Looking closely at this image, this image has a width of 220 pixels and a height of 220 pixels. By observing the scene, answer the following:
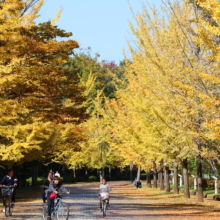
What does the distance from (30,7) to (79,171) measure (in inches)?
1832

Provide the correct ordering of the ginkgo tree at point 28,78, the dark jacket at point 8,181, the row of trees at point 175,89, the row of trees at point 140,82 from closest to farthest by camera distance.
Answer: the row of trees at point 175,89
the row of trees at point 140,82
the ginkgo tree at point 28,78
the dark jacket at point 8,181

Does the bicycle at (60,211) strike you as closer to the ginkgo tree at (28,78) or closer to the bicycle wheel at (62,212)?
the bicycle wheel at (62,212)

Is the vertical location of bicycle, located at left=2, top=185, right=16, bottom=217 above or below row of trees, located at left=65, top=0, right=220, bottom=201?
below

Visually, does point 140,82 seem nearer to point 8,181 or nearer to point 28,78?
point 28,78

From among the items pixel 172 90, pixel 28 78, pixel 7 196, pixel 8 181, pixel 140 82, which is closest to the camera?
pixel 172 90

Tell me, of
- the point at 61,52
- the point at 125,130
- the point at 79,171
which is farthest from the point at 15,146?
the point at 79,171

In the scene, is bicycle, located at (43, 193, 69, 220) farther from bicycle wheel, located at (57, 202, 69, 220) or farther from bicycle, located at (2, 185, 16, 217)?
bicycle, located at (2, 185, 16, 217)

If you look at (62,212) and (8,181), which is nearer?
(62,212)

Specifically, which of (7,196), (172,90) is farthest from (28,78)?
(172,90)

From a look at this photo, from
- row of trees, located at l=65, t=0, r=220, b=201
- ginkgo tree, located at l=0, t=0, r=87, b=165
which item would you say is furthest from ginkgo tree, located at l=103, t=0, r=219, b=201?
ginkgo tree, located at l=0, t=0, r=87, b=165

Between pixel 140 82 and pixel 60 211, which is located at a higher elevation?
pixel 140 82

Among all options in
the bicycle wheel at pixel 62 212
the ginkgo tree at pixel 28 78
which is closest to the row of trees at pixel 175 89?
the ginkgo tree at pixel 28 78

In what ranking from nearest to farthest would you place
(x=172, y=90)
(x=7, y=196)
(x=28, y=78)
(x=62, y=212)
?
(x=172, y=90), (x=62, y=212), (x=7, y=196), (x=28, y=78)

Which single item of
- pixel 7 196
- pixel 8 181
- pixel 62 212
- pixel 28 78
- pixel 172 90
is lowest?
pixel 62 212
